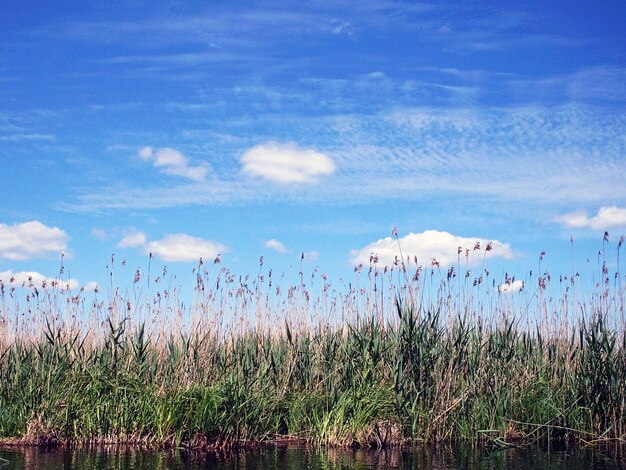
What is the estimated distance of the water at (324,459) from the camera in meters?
7.80

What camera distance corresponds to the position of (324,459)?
832 centimetres

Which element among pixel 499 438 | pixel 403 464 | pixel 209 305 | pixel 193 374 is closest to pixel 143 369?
pixel 193 374

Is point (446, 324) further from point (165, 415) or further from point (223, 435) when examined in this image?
point (165, 415)

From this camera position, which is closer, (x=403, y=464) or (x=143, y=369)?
(x=403, y=464)

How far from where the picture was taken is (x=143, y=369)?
10.1 m

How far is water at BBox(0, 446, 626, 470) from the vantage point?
7.80 metres

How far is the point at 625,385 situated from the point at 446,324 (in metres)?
2.88

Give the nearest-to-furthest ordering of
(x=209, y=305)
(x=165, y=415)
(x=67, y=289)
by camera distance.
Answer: (x=165, y=415)
(x=209, y=305)
(x=67, y=289)

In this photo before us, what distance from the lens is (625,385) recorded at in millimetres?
9852

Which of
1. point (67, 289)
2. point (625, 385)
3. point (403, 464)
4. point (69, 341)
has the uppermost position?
point (67, 289)

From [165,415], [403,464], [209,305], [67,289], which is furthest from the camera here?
[67,289]

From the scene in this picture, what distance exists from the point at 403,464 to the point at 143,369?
448cm

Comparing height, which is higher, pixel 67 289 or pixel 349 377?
pixel 67 289

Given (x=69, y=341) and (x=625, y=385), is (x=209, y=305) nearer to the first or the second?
(x=69, y=341)
